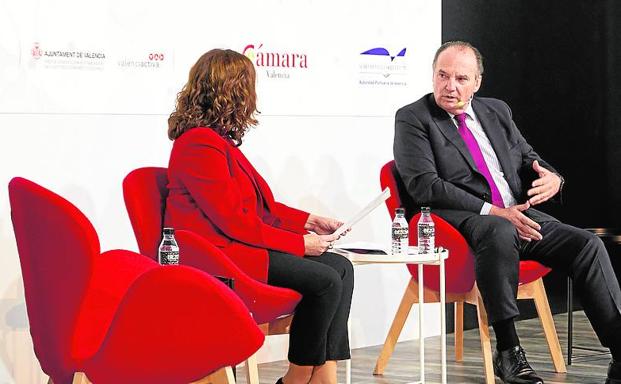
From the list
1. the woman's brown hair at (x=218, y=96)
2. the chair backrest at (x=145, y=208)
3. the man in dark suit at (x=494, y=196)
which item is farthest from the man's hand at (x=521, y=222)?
→ the chair backrest at (x=145, y=208)

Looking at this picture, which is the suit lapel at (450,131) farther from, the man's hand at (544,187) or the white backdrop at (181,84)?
the white backdrop at (181,84)

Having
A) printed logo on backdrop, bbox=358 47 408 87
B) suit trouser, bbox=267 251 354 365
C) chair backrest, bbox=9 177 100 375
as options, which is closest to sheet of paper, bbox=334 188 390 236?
suit trouser, bbox=267 251 354 365

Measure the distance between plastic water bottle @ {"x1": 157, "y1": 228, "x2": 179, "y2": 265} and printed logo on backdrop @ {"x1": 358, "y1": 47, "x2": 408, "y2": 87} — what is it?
7.62ft

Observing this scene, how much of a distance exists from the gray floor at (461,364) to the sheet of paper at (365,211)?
3.39ft

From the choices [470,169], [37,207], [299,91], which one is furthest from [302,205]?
[37,207]

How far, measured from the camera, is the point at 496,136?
5.73 metres

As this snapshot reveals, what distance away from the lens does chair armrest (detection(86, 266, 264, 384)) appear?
3.23 meters

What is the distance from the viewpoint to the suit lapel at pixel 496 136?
18.6 feet

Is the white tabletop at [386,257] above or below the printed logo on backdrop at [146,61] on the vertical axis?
below

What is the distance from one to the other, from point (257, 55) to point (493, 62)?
6.44ft

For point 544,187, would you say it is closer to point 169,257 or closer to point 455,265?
point 455,265

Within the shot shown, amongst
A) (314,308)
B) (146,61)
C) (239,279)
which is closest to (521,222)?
(314,308)

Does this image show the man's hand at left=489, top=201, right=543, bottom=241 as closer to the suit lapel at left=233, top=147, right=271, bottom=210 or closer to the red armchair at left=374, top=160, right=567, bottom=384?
the red armchair at left=374, top=160, right=567, bottom=384

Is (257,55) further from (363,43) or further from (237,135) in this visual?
(237,135)
